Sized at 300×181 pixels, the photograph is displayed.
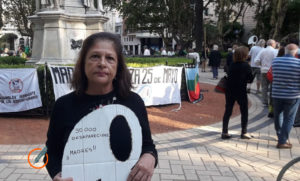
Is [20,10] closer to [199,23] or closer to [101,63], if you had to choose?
[199,23]

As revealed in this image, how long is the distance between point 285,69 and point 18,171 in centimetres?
474

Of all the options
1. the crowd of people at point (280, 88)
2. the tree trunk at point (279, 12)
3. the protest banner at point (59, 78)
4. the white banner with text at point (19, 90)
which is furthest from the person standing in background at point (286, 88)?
the tree trunk at point (279, 12)

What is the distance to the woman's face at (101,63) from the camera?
1693 mm

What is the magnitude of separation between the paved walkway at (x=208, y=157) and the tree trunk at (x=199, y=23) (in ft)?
51.7

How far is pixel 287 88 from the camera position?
5.28 metres

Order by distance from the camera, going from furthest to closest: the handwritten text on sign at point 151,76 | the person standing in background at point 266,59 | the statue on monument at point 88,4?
the statue on monument at point 88,4 → the person standing in background at point 266,59 → the handwritten text on sign at point 151,76

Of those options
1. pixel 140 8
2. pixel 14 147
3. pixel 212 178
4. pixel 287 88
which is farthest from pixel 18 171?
pixel 140 8

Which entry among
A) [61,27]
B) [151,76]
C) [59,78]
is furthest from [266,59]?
[61,27]

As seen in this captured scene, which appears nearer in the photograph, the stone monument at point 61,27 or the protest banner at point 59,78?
the protest banner at point 59,78

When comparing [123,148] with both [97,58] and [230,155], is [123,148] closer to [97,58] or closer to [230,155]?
[97,58]

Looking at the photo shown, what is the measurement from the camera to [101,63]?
1.68m

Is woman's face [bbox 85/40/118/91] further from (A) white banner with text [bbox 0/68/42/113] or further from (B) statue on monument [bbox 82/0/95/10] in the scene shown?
(B) statue on monument [bbox 82/0/95/10]

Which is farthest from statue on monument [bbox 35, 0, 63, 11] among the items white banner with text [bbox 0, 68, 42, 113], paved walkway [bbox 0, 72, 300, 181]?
paved walkway [bbox 0, 72, 300, 181]

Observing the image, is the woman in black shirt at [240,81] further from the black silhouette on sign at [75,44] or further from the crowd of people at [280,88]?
the black silhouette on sign at [75,44]
